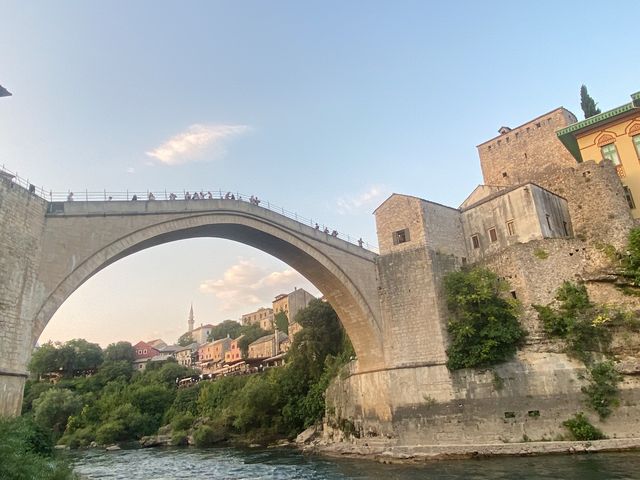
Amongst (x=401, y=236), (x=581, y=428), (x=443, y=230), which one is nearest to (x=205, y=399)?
(x=401, y=236)

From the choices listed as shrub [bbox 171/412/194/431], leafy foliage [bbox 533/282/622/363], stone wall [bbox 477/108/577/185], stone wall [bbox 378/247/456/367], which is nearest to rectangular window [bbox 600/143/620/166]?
leafy foliage [bbox 533/282/622/363]

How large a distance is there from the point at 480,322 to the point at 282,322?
44622mm

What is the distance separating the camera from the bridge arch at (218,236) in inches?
496

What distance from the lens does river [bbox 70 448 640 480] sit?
11086 mm

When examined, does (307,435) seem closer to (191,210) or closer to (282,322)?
(191,210)

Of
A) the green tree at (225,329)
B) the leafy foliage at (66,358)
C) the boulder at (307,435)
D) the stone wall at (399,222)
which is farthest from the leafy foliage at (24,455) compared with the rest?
the green tree at (225,329)

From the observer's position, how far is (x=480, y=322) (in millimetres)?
16750

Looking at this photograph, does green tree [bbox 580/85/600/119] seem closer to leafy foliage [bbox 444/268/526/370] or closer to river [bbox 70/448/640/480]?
leafy foliage [bbox 444/268/526/370]

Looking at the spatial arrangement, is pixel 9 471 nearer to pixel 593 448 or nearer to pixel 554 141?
pixel 593 448

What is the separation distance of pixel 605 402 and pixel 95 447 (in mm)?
34566

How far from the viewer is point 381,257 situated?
2025cm

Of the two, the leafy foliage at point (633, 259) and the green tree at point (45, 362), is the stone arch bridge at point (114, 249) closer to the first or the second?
the leafy foliage at point (633, 259)

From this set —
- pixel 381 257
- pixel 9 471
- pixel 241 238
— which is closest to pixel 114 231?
pixel 241 238

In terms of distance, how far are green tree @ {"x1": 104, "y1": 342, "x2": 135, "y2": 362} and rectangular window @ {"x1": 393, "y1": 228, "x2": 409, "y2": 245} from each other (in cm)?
4890
